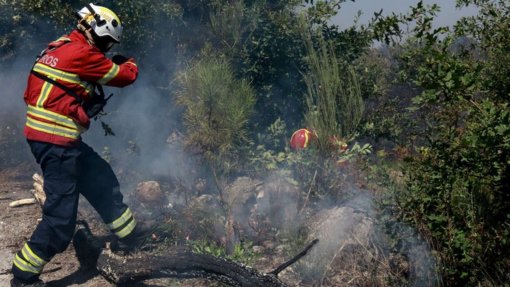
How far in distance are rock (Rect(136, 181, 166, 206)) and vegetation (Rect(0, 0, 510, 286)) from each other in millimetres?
647

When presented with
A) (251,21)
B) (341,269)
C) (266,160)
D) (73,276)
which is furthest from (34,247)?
(251,21)

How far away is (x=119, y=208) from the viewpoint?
421cm

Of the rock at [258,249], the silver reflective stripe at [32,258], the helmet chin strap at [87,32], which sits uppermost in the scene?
the helmet chin strap at [87,32]

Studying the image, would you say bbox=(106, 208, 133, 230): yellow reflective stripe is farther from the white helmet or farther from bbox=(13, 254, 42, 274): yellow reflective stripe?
the white helmet

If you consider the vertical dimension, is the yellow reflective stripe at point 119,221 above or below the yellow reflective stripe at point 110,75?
below

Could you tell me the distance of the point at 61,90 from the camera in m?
3.81

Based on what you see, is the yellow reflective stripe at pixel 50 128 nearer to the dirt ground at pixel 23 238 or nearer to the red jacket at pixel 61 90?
the red jacket at pixel 61 90

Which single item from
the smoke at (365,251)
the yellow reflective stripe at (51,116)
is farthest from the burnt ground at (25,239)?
the yellow reflective stripe at (51,116)

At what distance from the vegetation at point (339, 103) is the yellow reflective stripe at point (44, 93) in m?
1.78

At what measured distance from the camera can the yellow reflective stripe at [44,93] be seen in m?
3.79

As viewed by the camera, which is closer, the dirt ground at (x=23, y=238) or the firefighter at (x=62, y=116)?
the firefighter at (x=62, y=116)

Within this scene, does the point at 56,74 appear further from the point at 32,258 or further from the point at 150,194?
the point at 150,194

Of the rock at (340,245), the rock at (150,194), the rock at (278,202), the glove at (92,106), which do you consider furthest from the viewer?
the rock at (150,194)

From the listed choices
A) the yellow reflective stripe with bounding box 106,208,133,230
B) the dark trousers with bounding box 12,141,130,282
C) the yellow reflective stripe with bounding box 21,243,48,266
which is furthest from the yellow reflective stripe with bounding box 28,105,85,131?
the yellow reflective stripe with bounding box 21,243,48,266
